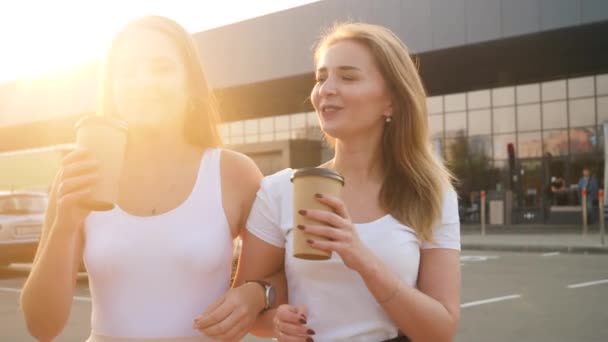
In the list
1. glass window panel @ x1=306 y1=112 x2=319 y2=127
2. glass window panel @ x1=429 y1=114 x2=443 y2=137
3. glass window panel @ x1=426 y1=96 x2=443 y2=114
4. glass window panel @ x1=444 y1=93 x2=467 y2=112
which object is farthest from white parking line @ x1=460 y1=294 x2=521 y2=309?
glass window panel @ x1=306 y1=112 x2=319 y2=127

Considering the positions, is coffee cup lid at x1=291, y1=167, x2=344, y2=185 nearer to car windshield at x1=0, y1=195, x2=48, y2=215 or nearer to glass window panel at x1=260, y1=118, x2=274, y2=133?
car windshield at x1=0, y1=195, x2=48, y2=215

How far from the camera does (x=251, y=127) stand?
40.3 metres

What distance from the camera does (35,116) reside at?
127 feet

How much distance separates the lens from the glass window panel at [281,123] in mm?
38625

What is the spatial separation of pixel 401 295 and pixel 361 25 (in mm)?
949

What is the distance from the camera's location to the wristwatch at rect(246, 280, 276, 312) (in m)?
2.33

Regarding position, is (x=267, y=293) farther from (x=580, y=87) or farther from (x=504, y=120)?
(x=504, y=120)

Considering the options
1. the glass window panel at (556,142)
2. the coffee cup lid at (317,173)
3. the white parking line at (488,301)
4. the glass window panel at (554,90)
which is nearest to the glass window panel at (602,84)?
the glass window panel at (554,90)

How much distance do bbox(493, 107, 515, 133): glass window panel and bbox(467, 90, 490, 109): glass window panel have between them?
1.98ft

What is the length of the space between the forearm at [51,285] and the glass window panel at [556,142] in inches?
1177

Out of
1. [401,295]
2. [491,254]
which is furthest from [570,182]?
[401,295]

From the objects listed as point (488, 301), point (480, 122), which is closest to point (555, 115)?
point (480, 122)

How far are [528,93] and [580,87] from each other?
6.98 feet

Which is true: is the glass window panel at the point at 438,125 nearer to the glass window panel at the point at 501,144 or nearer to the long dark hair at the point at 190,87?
the glass window panel at the point at 501,144
